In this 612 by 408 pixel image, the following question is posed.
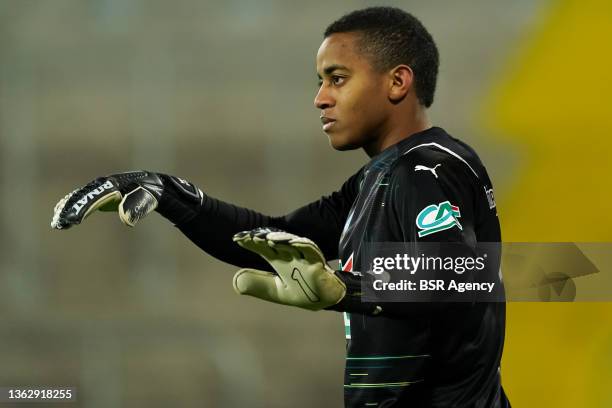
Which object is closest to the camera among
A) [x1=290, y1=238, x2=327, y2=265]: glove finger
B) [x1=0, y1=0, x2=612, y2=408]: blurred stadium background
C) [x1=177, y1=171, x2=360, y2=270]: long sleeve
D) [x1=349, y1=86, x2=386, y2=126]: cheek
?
[x1=290, y1=238, x2=327, y2=265]: glove finger

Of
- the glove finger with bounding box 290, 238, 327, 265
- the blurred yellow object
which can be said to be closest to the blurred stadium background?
the blurred yellow object

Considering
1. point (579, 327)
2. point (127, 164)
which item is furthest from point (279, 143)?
point (579, 327)

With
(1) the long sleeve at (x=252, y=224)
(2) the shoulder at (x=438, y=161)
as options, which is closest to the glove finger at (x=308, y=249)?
(2) the shoulder at (x=438, y=161)

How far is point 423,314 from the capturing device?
7.25 ft

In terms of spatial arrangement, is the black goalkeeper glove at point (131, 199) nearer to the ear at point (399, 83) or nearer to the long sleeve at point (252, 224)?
the long sleeve at point (252, 224)

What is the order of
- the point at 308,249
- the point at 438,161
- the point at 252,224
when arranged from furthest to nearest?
the point at 252,224 → the point at 438,161 → the point at 308,249

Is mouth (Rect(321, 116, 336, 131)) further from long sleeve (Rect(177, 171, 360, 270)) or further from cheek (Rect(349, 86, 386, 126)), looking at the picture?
long sleeve (Rect(177, 171, 360, 270))

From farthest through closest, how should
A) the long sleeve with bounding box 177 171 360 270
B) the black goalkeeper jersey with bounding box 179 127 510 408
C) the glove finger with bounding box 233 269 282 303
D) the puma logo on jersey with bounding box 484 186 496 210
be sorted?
the long sleeve with bounding box 177 171 360 270 < the puma logo on jersey with bounding box 484 186 496 210 < the black goalkeeper jersey with bounding box 179 127 510 408 < the glove finger with bounding box 233 269 282 303

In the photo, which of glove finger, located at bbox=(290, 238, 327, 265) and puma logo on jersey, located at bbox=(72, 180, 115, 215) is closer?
glove finger, located at bbox=(290, 238, 327, 265)

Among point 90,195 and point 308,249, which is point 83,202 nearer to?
point 90,195

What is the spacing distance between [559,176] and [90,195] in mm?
3330

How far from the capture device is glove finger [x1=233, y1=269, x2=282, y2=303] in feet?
6.97

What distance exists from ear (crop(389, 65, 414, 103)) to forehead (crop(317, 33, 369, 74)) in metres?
0.09

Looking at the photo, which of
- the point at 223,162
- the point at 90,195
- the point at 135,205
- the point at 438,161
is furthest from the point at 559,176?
the point at 90,195
